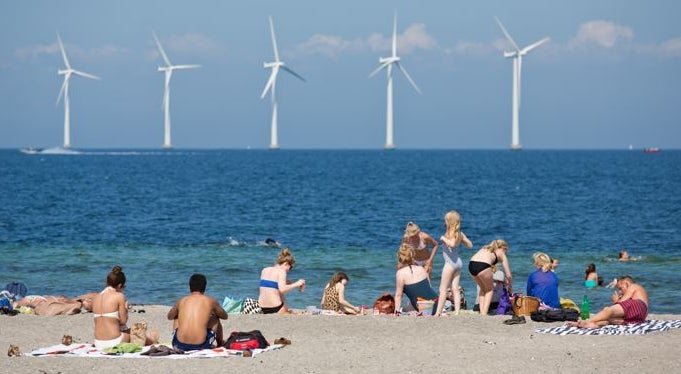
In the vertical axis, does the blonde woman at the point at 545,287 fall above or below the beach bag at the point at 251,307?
above

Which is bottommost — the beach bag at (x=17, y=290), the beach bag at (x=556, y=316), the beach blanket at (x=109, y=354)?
the beach bag at (x=17, y=290)

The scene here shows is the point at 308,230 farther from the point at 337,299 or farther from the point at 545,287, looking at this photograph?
the point at 545,287

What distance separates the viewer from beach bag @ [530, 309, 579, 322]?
1956cm

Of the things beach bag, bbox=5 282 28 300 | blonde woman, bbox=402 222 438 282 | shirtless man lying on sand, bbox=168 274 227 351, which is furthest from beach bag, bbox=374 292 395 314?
beach bag, bbox=5 282 28 300

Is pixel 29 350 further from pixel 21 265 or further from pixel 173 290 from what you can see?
pixel 21 265

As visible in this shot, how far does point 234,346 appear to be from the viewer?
16953 mm

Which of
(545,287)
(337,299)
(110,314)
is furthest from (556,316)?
(110,314)

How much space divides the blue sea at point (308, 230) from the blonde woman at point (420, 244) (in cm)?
473

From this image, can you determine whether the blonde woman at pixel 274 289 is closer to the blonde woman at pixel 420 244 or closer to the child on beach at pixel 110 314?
the blonde woman at pixel 420 244

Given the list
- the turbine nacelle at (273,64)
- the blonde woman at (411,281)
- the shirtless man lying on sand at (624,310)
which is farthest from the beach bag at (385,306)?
the turbine nacelle at (273,64)

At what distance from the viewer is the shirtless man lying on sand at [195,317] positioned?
16688 mm

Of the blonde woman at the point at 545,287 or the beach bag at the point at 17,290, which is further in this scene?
the beach bag at the point at 17,290

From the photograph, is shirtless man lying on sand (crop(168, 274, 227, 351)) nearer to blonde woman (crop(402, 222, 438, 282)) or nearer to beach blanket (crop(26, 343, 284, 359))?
beach blanket (crop(26, 343, 284, 359))

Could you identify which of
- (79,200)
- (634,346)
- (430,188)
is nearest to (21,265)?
(634,346)
